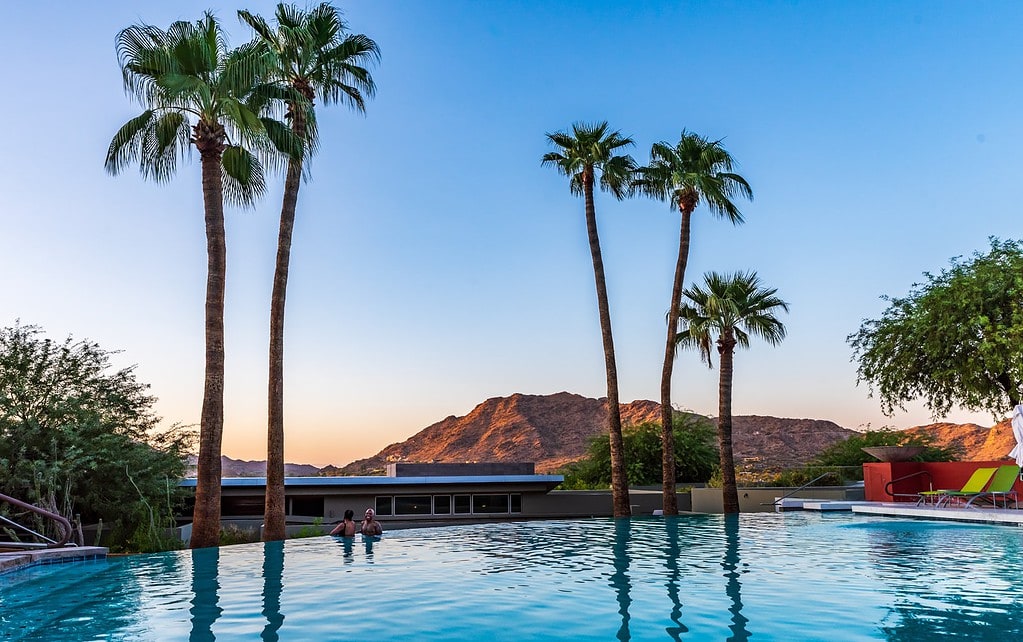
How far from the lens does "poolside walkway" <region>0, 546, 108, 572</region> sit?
11.4 m

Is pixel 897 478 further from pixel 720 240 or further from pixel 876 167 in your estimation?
pixel 720 240

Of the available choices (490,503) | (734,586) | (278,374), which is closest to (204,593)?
(734,586)

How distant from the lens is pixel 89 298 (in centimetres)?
2505

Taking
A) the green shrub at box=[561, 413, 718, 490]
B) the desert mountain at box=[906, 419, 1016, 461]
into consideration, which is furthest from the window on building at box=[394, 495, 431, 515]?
the desert mountain at box=[906, 419, 1016, 461]

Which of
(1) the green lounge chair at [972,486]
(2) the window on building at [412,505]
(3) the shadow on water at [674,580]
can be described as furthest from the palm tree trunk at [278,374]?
(1) the green lounge chair at [972,486]

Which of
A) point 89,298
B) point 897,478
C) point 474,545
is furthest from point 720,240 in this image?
point 89,298

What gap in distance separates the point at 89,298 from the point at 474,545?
53.4 feet

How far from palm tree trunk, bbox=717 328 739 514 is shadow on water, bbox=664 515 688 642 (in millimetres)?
5768

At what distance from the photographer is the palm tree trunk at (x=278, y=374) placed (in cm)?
1728

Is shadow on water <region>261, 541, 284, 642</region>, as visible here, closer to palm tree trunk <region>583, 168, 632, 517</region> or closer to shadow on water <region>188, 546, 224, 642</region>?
shadow on water <region>188, 546, 224, 642</region>

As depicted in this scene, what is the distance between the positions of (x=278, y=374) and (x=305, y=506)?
9720 millimetres

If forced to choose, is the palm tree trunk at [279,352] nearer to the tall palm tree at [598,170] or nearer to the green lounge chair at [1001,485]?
the tall palm tree at [598,170]

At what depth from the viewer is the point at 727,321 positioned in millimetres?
25891

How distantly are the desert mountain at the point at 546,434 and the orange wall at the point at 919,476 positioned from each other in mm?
68549
